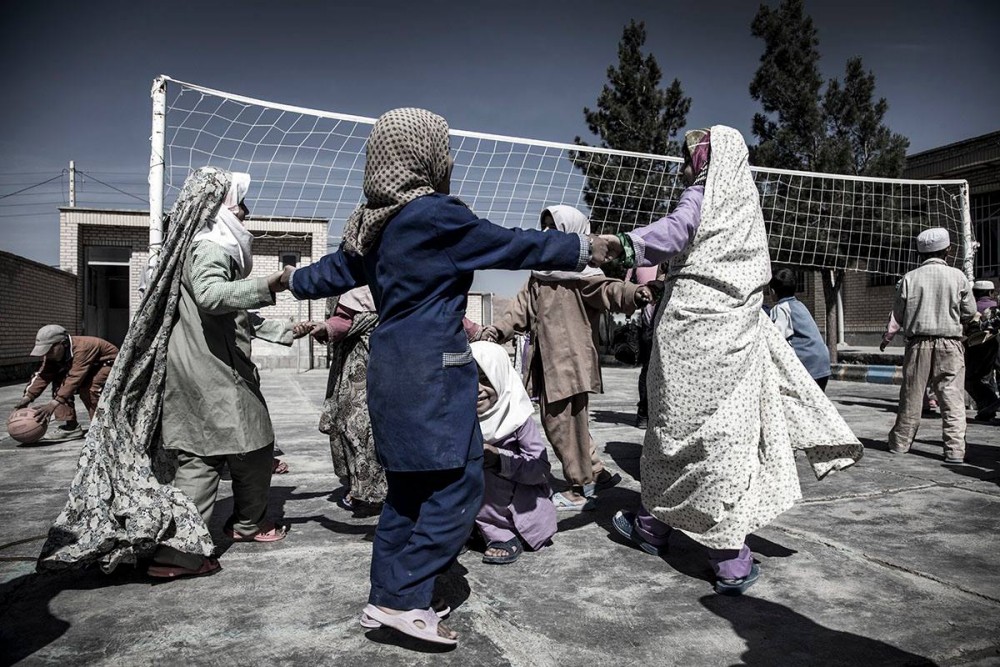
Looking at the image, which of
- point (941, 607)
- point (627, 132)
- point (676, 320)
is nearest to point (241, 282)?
point (676, 320)

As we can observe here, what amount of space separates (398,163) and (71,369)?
246 inches

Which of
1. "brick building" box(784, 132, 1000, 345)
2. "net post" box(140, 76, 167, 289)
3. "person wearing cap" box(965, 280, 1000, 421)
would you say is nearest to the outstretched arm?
"net post" box(140, 76, 167, 289)

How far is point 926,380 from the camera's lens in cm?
543

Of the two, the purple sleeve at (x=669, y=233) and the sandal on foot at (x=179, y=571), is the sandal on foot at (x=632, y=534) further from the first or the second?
the sandal on foot at (x=179, y=571)

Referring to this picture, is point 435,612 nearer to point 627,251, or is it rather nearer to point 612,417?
point 627,251

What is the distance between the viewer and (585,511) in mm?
3770

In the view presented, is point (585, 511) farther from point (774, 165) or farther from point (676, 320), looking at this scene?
point (774, 165)

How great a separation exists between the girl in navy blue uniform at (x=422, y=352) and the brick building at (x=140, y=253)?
16.7m

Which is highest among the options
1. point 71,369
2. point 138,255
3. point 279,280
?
point 138,255

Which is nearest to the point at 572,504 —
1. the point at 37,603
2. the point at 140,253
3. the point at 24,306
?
the point at 37,603

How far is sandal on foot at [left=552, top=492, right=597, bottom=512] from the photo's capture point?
380cm

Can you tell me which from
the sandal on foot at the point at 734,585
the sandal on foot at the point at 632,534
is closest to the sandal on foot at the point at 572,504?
the sandal on foot at the point at 632,534

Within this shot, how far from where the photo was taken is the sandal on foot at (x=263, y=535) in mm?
3260

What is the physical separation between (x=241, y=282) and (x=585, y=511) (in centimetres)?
216
